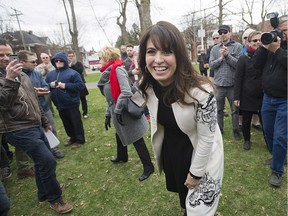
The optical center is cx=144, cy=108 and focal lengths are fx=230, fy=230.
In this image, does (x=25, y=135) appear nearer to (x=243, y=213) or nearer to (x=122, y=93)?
(x=122, y=93)

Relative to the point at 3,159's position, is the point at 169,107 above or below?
above

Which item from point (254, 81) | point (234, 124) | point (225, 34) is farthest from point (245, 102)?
point (225, 34)

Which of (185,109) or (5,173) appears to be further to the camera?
(5,173)

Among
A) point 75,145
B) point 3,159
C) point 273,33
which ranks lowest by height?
point 75,145

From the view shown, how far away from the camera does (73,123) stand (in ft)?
16.1

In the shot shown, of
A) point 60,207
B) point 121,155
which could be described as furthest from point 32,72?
point 60,207

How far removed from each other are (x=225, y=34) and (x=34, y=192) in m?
4.29

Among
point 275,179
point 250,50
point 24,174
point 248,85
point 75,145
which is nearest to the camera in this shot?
point 275,179

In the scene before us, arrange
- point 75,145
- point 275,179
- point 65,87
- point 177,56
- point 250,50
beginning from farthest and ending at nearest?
point 75,145 < point 65,87 < point 250,50 < point 275,179 < point 177,56

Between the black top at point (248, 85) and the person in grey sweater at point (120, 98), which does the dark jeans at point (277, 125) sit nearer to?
the black top at point (248, 85)

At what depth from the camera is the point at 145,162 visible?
3580 mm

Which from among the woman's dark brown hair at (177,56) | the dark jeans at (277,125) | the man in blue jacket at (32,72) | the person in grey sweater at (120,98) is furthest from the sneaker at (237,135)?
the man in blue jacket at (32,72)

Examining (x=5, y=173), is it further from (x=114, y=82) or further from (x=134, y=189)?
(x=114, y=82)

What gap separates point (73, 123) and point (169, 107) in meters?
3.61
